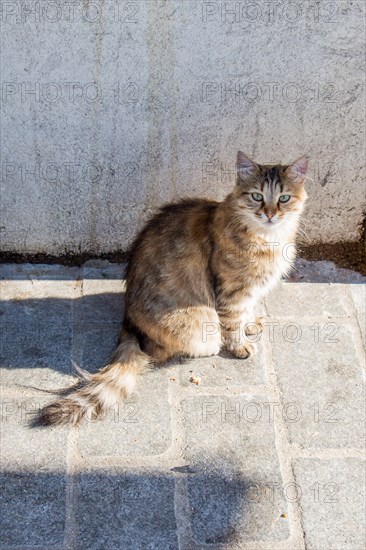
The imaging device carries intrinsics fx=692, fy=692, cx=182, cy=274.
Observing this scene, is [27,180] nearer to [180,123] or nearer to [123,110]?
[123,110]

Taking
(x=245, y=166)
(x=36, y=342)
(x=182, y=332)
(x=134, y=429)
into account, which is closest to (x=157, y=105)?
(x=245, y=166)

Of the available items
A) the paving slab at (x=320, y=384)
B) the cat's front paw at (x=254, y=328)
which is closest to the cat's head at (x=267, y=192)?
the cat's front paw at (x=254, y=328)

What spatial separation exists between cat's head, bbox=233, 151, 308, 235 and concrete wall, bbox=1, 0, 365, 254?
613 millimetres

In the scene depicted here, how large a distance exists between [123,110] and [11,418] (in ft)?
6.02

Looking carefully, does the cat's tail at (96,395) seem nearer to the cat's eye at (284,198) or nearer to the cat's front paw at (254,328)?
the cat's front paw at (254,328)

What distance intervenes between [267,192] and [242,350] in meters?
0.96

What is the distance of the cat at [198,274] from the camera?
360 cm

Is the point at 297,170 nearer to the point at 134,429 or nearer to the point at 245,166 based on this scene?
the point at 245,166

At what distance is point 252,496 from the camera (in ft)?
11.0

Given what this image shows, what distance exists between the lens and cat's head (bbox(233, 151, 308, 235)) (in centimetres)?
359

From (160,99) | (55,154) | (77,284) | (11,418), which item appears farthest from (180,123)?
(11,418)

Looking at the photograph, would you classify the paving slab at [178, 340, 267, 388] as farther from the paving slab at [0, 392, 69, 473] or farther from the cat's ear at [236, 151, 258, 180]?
the cat's ear at [236, 151, 258, 180]

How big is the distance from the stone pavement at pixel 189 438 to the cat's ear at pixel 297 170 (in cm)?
100

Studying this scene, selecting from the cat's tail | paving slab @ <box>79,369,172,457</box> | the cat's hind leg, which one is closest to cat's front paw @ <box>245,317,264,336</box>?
the cat's hind leg
